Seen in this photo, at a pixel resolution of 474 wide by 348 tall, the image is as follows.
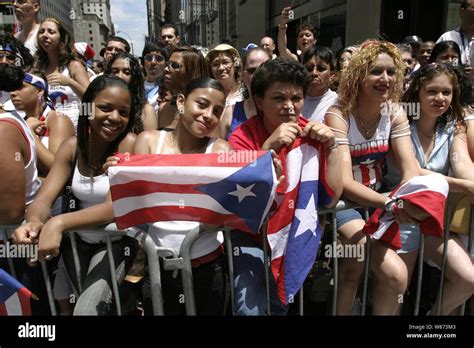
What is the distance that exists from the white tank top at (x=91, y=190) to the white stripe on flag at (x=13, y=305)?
1.60ft

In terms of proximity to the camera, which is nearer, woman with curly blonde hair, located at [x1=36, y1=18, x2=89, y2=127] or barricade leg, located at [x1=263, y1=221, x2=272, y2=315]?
barricade leg, located at [x1=263, y1=221, x2=272, y2=315]

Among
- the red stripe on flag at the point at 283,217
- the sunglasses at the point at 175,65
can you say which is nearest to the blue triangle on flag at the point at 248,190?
the red stripe on flag at the point at 283,217

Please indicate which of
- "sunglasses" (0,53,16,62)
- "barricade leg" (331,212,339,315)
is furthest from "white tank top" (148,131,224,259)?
"sunglasses" (0,53,16,62)

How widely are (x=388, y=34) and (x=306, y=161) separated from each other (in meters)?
9.33

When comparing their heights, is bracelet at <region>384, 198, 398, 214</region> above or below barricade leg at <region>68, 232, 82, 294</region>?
above

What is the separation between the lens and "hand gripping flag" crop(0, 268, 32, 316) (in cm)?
230

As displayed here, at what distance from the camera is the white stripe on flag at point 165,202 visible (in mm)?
2240

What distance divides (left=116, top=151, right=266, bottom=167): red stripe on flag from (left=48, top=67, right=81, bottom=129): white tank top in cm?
267

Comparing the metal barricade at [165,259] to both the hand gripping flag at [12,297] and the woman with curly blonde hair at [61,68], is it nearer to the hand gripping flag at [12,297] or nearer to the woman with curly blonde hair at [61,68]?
the hand gripping flag at [12,297]

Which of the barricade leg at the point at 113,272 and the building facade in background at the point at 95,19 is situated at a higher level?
the building facade in background at the point at 95,19

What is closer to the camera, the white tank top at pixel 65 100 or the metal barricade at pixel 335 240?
the metal barricade at pixel 335 240

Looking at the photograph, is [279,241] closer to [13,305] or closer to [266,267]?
[266,267]

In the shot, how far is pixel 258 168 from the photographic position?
2195mm

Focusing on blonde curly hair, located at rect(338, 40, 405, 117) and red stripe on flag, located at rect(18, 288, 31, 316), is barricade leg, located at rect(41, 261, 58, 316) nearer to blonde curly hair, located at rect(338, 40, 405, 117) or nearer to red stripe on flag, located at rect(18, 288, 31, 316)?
red stripe on flag, located at rect(18, 288, 31, 316)
